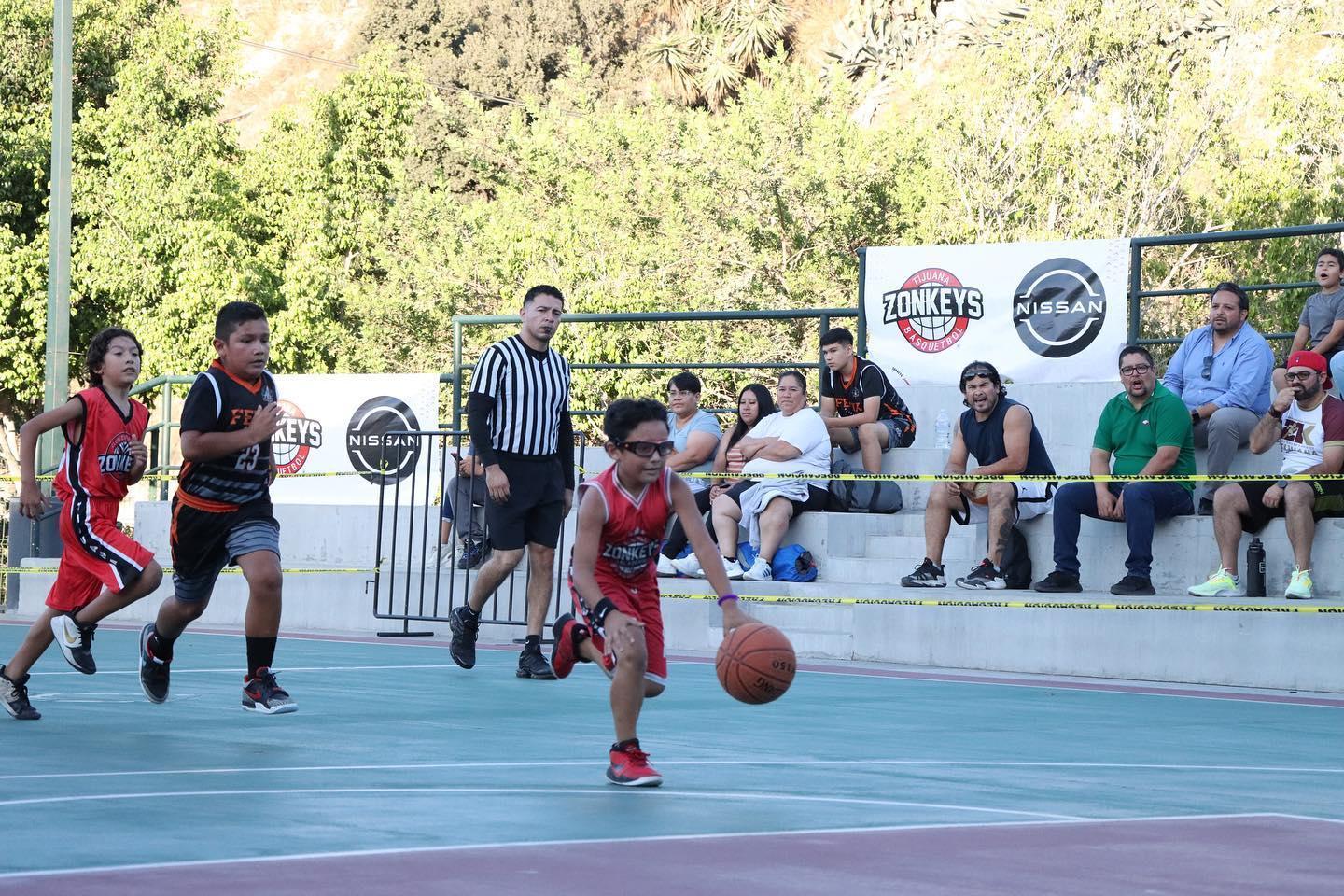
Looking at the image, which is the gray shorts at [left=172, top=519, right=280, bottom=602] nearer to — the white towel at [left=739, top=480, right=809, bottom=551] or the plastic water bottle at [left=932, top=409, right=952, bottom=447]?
the white towel at [left=739, top=480, right=809, bottom=551]

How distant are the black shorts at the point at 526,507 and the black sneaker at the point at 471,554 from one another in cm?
338

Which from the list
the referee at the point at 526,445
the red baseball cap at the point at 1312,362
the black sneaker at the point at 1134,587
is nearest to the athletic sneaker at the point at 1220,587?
the black sneaker at the point at 1134,587

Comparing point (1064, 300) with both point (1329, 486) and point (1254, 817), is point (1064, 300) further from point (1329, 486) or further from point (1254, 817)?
point (1254, 817)

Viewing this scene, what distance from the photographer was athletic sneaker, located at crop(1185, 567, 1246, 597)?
12.3 metres

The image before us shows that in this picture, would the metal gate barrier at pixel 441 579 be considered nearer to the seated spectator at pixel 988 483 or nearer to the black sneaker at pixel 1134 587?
the seated spectator at pixel 988 483

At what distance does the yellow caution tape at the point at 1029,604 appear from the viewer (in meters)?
11.7

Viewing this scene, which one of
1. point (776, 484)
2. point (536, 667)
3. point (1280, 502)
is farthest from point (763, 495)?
point (1280, 502)

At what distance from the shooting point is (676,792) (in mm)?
6617

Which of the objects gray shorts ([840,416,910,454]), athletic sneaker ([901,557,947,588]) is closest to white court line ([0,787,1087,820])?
athletic sneaker ([901,557,947,588])

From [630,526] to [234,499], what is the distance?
2505mm

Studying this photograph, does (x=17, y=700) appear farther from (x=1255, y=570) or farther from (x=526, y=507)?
(x=1255, y=570)

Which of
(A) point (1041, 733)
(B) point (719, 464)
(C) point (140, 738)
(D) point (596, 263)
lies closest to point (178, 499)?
(C) point (140, 738)

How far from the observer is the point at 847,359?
15.4 metres

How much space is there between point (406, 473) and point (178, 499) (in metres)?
A: 10.0
